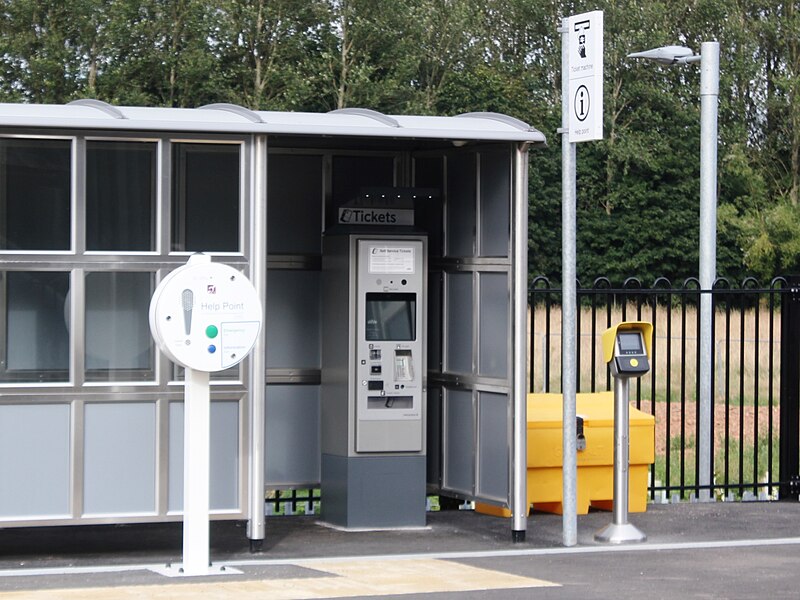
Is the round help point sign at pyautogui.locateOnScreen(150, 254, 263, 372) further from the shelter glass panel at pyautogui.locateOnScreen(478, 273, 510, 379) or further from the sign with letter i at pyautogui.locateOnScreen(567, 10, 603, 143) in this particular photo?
the sign with letter i at pyautogui.locateOnScreen(567, 10, 603, 143)

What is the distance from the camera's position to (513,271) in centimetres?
910

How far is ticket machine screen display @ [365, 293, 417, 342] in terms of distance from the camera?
30.9 ft

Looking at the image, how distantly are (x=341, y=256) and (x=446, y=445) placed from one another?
1.60 meters

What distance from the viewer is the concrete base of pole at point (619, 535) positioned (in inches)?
361

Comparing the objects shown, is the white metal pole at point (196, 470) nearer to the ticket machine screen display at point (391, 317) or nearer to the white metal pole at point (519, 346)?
the ticket machine screen display at point (391, 317)

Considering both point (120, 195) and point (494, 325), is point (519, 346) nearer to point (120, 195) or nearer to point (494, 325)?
point (494, 325)

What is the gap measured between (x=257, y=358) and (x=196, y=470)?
2.88 ft

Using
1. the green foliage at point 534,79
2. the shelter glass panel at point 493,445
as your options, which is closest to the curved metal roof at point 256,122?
the shelter glass panel at point 493,445

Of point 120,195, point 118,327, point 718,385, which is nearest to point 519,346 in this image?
point 118,327

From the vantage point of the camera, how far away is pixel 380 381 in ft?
30.9

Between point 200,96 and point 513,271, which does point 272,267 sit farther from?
point 200,96

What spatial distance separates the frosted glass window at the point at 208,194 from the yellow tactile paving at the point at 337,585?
6.57ft

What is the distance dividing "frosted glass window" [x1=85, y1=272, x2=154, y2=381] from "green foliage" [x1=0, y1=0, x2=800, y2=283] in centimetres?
2642

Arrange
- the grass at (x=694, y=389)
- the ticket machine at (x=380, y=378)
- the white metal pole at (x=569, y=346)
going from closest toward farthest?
the white metal pole at (x=569, y=346) → the ticket machine at (x=380, y=378) → the grass at (x=694, y=389)
